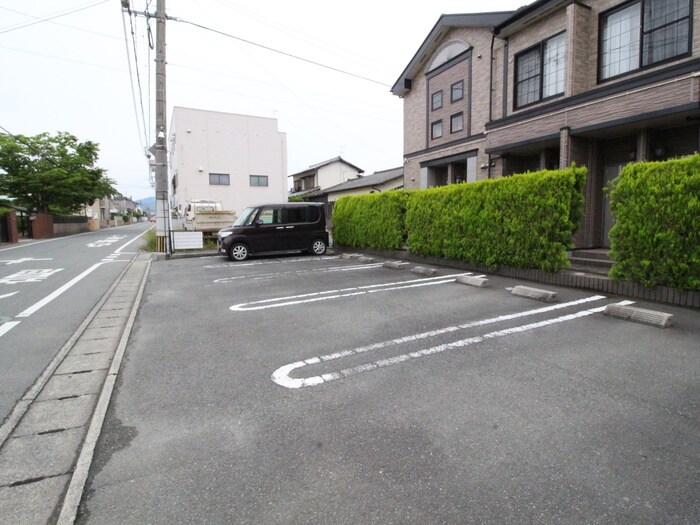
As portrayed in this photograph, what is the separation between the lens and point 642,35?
8.73m

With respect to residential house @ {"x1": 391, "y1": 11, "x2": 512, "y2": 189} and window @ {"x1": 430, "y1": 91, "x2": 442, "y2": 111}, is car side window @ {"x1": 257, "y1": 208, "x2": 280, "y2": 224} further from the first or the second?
window @ {"x1": 430, "y1": 91, "x2": 442, "y2": 111}

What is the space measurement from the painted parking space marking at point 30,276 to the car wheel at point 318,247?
703cm

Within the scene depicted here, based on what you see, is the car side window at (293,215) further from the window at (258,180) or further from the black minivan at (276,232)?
the window at (258,180)

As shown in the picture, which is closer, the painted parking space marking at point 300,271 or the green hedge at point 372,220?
the painted parking space marking at point 300,271

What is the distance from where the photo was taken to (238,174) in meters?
27.6

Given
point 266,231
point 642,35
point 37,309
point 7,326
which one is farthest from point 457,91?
point 7,326

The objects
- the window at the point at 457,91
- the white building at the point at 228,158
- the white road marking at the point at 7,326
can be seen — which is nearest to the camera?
the white road marking at the point at 7,326

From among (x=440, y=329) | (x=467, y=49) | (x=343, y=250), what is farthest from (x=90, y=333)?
(x=467, y=49)

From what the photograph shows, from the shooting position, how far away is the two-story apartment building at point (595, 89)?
7.93m

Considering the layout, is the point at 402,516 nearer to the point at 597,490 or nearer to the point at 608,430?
the point at 597,490

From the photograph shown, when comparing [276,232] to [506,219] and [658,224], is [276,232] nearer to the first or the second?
[506,219]

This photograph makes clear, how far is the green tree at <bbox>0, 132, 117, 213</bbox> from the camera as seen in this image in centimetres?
2705

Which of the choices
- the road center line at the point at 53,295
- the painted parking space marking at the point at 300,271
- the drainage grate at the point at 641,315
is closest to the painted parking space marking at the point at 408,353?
the drainage grate at the point at 641,315

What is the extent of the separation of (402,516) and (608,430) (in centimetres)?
149
